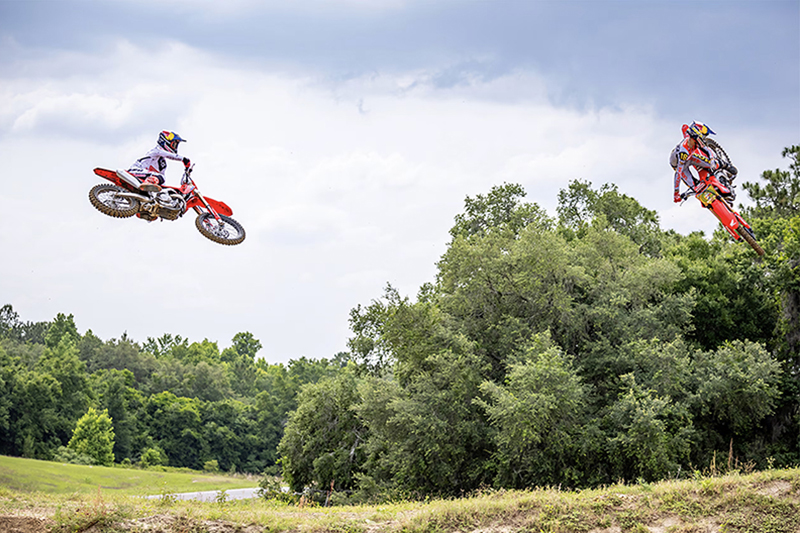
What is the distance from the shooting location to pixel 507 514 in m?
13.6

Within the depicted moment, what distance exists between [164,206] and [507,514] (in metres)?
9.29

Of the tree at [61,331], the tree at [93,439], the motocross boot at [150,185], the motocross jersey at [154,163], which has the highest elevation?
the tree at [61,331]

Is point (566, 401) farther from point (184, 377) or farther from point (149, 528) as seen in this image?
point (184, 377)

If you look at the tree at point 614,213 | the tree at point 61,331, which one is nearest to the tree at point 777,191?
the tree at point 614,213

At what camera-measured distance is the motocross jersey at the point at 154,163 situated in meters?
10.8

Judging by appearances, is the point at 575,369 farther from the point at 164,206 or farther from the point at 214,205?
the point at 164,206

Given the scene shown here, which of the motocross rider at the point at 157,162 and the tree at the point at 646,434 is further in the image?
the tree at the point at 646,434

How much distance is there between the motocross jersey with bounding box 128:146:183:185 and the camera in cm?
1079

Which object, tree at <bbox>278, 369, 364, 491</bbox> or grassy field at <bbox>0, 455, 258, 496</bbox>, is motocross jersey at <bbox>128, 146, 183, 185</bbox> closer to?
tree at <bbox>278, 369, 364, 491</bbox>

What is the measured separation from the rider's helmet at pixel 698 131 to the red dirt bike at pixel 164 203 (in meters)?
10.0

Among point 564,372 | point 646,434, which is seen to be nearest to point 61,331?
point 564,372

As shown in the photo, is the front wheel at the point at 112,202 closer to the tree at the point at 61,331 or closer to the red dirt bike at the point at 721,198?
the red dirt bike at the point at 721,198

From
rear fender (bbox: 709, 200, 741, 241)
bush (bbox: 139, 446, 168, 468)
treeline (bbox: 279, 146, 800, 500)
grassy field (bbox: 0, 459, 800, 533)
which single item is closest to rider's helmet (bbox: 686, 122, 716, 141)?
rear fender (bbox: 709, 200, 741, 241)

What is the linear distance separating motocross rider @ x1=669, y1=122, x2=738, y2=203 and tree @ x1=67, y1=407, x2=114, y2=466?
63.1m
